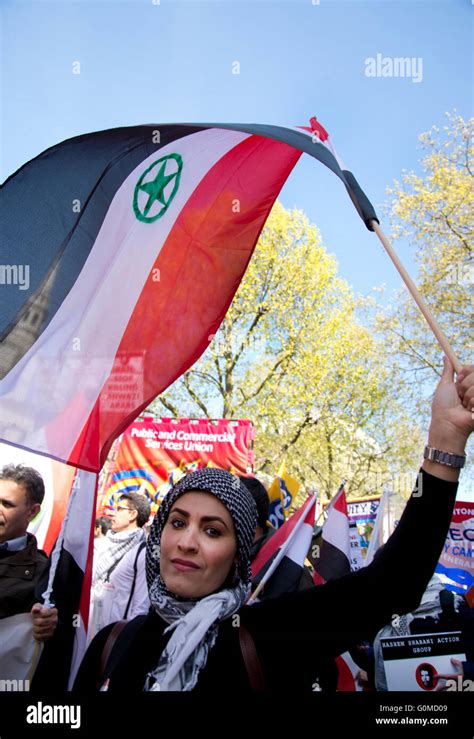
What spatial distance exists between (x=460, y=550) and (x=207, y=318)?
5.25 meters

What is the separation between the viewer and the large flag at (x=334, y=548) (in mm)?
4973

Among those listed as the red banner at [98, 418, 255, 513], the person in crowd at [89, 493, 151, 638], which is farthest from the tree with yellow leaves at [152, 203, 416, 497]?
the person in crowd at [89, 493, 151, 638]

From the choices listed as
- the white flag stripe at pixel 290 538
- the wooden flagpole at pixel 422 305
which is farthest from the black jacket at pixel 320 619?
the white flag stripe at pixel 290 538

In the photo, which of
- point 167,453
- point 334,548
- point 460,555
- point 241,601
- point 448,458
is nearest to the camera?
point 448,458

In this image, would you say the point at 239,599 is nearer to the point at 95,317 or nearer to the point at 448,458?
the point at 448,458

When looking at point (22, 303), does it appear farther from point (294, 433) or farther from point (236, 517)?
point (294, 433)

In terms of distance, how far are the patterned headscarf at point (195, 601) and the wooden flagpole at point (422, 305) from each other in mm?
800

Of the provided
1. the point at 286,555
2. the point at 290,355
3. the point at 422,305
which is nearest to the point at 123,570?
the point at 286,555

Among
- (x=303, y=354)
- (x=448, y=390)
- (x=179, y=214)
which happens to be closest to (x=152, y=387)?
(x=179, y=214)

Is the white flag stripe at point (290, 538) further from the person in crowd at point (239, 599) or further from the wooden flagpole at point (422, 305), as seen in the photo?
the wooden flagpole at point (422, 305)

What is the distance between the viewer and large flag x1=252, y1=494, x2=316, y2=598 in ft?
12.5

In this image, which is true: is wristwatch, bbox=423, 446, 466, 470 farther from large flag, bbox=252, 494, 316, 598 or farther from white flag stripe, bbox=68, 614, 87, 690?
large flag, bbox=252, 494, 316, 598

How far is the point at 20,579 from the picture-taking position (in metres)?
3.10

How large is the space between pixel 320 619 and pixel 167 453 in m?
10.1
